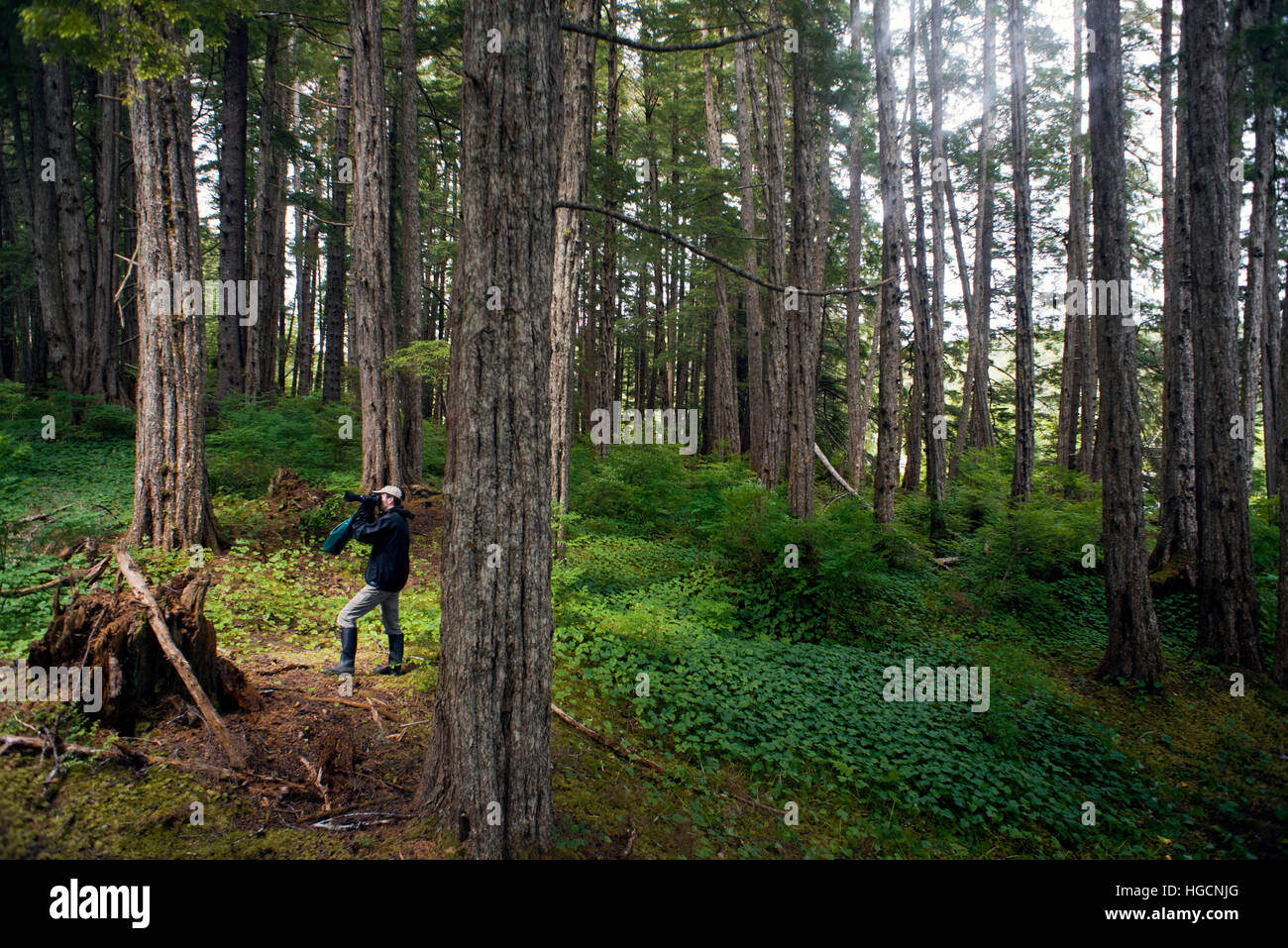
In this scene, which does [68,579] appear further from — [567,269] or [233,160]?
[233,160]

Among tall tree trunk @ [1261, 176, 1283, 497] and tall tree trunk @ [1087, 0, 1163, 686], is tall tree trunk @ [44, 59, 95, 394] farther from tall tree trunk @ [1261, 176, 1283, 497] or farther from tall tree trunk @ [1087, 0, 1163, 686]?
tall tree trunk @ [1261, 176, 1283, 497]

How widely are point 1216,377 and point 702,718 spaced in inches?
313

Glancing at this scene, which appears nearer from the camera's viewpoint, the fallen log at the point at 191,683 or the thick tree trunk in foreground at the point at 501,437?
the thick tree trunk in foreground at the point at 501,437

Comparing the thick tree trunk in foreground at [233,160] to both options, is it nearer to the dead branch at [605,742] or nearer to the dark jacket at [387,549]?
the dark jacket at [387,549]

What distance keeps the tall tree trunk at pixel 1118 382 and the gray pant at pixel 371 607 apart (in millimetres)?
8421

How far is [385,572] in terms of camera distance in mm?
5660

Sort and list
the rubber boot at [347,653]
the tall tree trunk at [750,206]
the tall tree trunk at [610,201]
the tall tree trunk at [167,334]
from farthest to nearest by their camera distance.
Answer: the tall tree trunk at [750,206]
the tall tree trunk at [610,201]
the tall tree trunk at [167,334]
the rubber boot at [347,653]

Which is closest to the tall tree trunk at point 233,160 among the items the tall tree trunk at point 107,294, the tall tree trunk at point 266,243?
the tall tree trunk at point 266,243

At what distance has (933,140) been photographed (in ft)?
53.9

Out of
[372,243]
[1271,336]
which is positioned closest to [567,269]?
[372,243]

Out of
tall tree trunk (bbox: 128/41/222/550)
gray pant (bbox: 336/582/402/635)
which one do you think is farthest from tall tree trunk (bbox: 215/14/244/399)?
gray pant (bbox: 336/582/402/635)

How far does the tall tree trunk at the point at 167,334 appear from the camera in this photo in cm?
705

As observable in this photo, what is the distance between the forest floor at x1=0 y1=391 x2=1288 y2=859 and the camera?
3770 mm

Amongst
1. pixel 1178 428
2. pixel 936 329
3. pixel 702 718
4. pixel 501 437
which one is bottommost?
pixel 702 718
